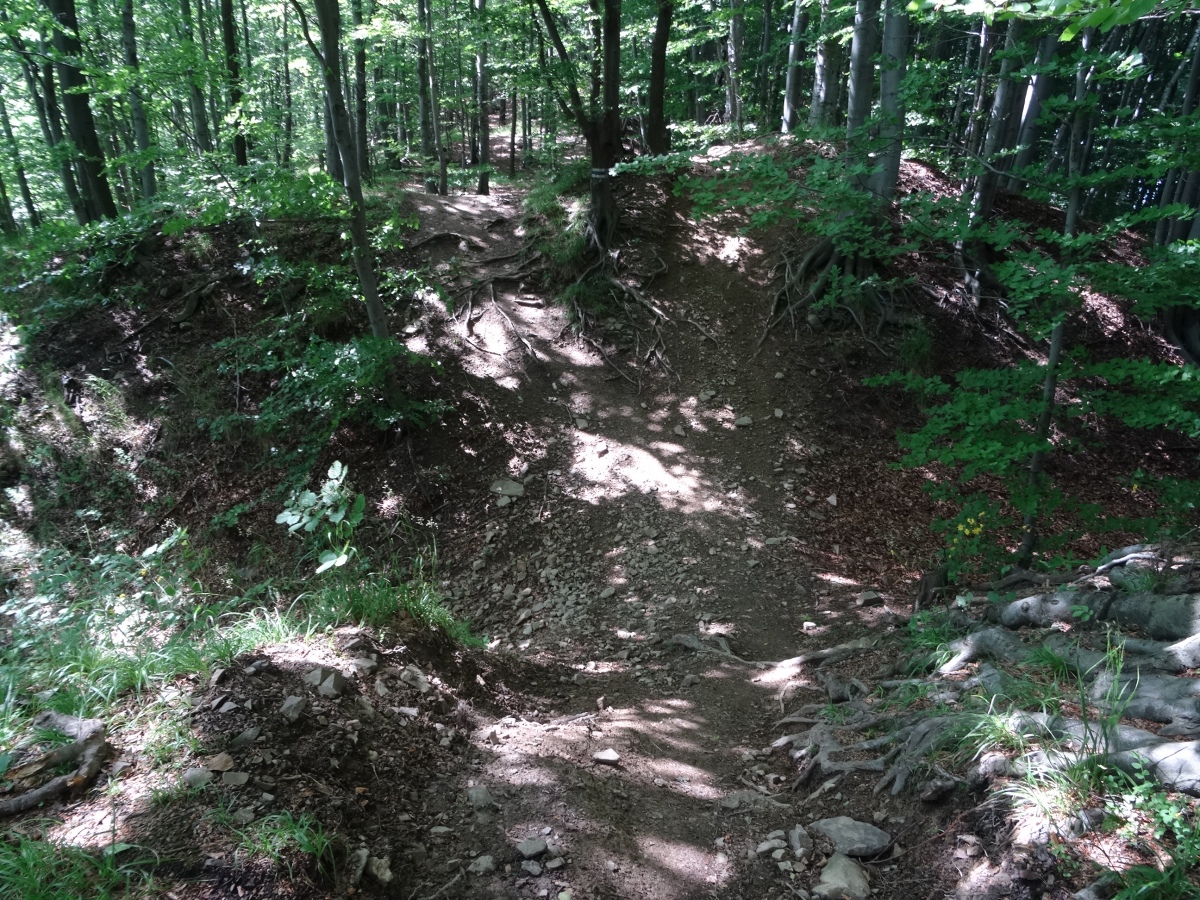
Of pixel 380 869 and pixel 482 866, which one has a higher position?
pixel 380 869

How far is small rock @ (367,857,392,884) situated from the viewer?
2.39 meters

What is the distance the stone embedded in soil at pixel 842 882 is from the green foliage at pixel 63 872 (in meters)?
2.42

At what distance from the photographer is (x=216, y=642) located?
3230mm

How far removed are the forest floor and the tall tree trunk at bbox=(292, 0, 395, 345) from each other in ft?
6.05

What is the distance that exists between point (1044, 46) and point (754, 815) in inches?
503

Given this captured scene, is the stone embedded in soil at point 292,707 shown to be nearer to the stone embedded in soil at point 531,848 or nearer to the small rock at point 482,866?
the small rock at point 482,866

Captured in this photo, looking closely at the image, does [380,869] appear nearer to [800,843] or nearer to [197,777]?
[197,777]

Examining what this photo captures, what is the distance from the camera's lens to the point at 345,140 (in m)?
6.19

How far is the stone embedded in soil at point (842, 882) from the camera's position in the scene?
2.57 m

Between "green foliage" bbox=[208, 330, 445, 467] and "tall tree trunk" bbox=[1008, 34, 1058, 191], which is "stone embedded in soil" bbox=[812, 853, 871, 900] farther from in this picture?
"tall tree trunk" bbox=[1008, 34, 1058, 191]

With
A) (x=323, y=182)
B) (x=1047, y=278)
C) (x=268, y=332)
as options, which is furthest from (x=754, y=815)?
(x=268, y=332)

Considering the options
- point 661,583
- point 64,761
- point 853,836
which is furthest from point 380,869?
point 661,583

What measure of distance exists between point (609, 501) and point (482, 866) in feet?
17.6

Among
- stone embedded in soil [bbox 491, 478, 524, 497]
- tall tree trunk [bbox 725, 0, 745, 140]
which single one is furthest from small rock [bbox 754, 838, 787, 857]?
tall tree trunk [bbox 725, 0, 745, 140]
